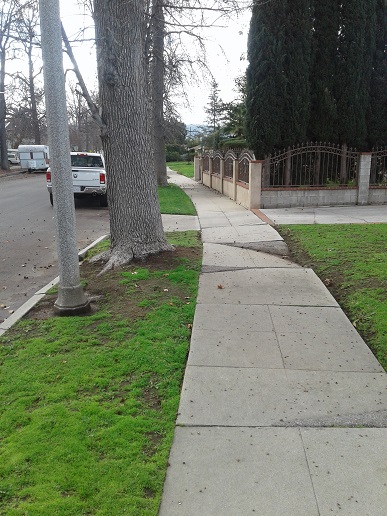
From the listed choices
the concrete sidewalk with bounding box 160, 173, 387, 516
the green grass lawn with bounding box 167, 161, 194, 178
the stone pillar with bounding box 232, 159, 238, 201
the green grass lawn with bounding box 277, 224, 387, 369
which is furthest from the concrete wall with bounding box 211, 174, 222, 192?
the concrete sidewalk with bounding box 160, 173, 387, 516

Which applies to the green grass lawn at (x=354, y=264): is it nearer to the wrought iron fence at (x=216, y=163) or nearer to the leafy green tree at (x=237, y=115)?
the wrought iron fence at (x=216, y=163)

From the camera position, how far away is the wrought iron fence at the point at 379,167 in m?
15.6

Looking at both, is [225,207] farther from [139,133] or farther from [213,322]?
[213,322]

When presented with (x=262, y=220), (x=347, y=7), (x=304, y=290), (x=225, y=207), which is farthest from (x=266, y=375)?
(x=347, y=7)

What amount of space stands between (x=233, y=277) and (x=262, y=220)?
5.53 m

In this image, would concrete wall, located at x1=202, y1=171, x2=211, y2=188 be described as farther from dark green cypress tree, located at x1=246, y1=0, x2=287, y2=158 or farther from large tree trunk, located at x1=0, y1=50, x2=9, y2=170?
large tree trunk, located at x1=0, y1=50, x2=9, y2=170


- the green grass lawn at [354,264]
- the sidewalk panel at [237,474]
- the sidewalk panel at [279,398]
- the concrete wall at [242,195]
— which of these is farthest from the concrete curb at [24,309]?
the concrete wall at [242,195]

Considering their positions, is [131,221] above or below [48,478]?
above

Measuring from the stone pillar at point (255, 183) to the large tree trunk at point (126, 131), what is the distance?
7266 mm

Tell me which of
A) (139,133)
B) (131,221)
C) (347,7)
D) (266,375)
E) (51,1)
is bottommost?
(266,375)

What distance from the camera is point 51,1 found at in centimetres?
497

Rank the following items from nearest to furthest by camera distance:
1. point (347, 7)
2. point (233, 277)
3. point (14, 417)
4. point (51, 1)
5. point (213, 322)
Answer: point (14, 417) → point (51, 1) → point (213, 322) → point (233, 277) → point (347, 7)

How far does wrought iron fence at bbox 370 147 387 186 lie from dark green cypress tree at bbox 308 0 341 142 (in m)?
1.43

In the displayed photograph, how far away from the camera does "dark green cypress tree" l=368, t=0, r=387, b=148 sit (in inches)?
640
